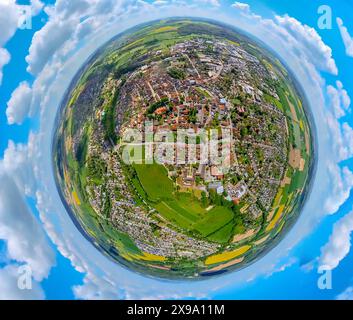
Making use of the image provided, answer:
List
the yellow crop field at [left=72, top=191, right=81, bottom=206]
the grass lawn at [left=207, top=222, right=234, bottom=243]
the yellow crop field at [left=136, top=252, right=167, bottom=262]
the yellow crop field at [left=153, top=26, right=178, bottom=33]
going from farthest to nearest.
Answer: the yellow crop field at [left=153, top=26, right=178, bottom=33] → the yellow crop field at [left=72, top=191, right=81, bottom=206] → the yellow crop field at [left=136, top=252, right=167, bottom=262] → the grass lawn at [left=207, top=222, right=234, bottom=243]

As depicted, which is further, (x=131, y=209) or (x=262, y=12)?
(x=262, y=12)

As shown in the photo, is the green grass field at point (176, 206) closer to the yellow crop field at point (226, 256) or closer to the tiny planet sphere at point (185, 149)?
the tiny planet sphere at point (185, 149)

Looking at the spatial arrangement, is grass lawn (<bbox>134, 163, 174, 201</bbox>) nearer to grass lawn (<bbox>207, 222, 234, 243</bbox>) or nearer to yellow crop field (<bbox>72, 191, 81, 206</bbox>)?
grass lawn (<bbox>207, 222, 234, 243</bbox>)

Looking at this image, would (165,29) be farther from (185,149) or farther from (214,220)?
(214,220)

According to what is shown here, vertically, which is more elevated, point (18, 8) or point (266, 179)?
point (18, 8)

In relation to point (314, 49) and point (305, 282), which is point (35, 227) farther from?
point (314, 49)

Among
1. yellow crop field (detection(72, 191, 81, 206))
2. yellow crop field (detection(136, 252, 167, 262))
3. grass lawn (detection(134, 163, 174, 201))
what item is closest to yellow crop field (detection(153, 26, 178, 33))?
grass lawn (detection(134, 163, 174, 201))

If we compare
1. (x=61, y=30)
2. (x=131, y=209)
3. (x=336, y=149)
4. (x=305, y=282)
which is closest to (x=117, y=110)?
(x=131, y=209)

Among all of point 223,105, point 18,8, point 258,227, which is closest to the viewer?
point 223,105

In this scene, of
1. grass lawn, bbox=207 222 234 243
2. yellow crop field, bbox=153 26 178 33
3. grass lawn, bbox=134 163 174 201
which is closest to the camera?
grass lawn, bbox=134 163 174 201
